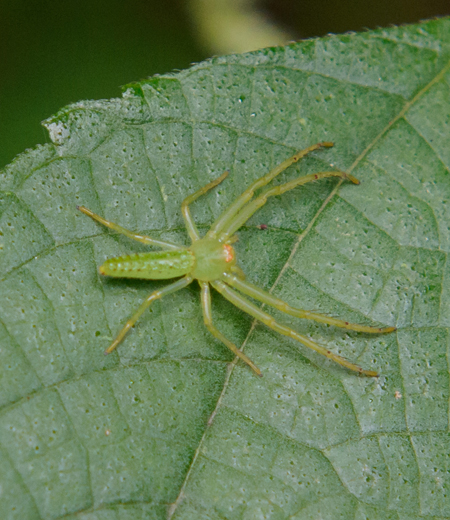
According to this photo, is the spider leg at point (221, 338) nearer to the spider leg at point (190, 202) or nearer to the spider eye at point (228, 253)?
the spider eye at point (228, 253)

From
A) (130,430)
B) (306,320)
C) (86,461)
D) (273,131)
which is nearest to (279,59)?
(273,131)

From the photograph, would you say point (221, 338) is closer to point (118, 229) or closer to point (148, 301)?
point (148, 301)

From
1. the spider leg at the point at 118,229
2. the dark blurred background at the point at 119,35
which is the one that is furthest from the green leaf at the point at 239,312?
the dark blurred background at the point at 119,35

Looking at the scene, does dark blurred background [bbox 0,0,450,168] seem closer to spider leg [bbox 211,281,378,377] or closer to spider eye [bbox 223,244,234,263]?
spider eye [bbox 223,244,234,263]

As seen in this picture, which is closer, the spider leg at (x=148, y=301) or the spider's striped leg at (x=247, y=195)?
the spider leg at (x=148, y=301)

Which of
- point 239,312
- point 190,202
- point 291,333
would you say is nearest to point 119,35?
point 190,202

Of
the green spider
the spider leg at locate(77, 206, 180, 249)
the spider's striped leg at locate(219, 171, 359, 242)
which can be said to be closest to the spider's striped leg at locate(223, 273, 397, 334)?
the green spider
